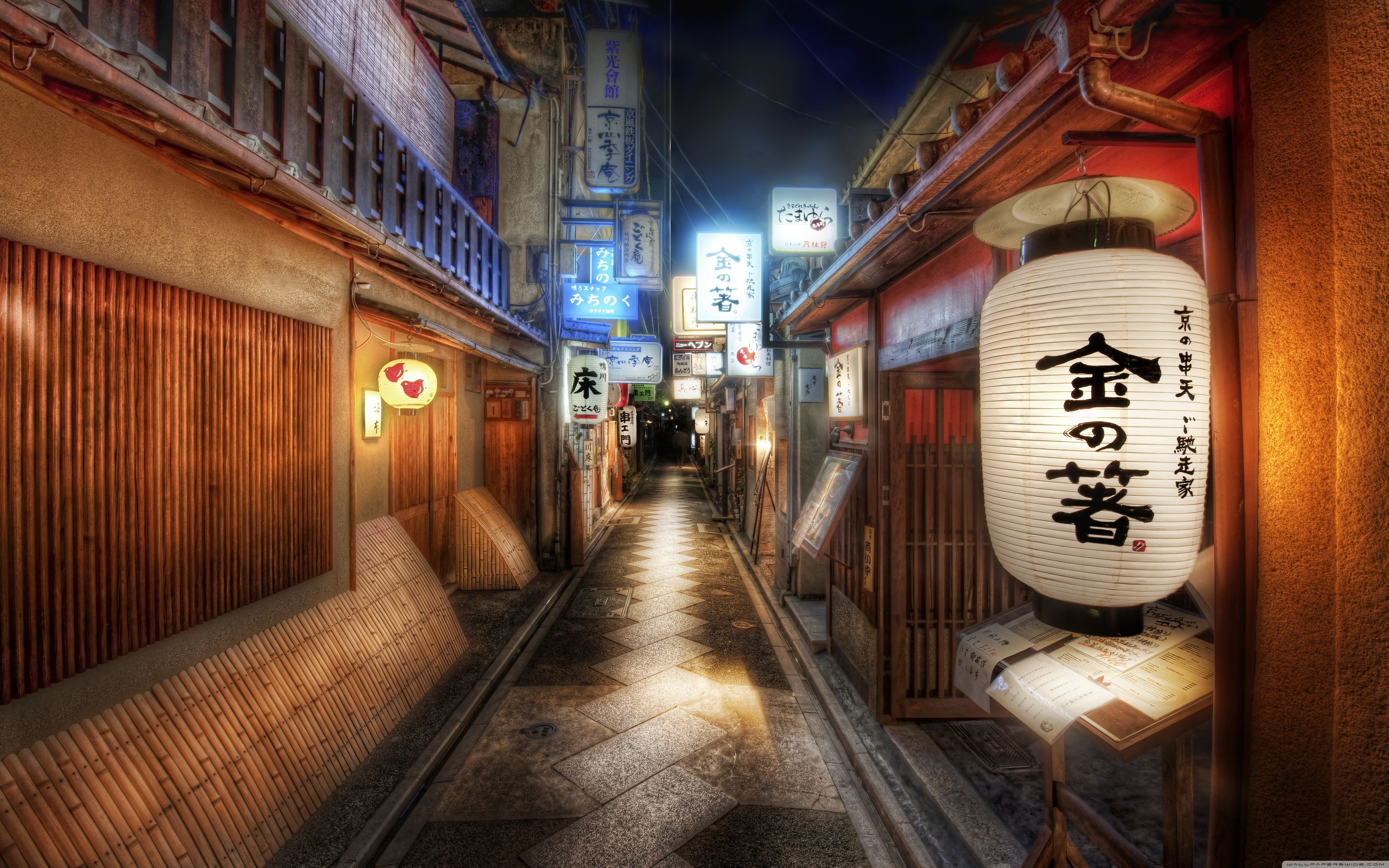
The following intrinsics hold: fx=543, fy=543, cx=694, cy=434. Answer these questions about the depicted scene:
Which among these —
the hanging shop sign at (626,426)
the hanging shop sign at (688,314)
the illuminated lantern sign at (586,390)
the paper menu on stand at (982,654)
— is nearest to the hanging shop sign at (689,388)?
the hanging shop sign at (626,426)

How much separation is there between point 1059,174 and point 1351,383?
97.3 inches

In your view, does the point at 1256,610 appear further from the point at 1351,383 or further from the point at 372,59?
the point at 372,59

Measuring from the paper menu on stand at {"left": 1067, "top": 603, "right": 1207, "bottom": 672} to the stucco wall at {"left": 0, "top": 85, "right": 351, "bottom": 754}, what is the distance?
21.9 feet

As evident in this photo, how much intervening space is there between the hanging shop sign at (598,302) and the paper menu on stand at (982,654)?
1175 centimetres

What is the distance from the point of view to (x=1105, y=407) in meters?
2.52

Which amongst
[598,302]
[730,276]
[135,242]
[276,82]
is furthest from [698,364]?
[135,242]

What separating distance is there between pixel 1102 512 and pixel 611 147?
38.2ft

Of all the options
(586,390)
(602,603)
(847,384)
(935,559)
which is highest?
(586,390)

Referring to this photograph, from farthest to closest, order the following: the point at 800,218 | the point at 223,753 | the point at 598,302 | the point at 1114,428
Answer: the point at 598,302 < the point at 800,218 < the point at 223,753 < the point at 1114,428

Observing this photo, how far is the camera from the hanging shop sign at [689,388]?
76.5 feet

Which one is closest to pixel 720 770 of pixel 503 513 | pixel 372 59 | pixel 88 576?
pixel 88 576

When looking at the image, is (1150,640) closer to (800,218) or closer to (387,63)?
(800,218)

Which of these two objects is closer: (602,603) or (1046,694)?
(1046,694)

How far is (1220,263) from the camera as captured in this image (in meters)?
2.64
